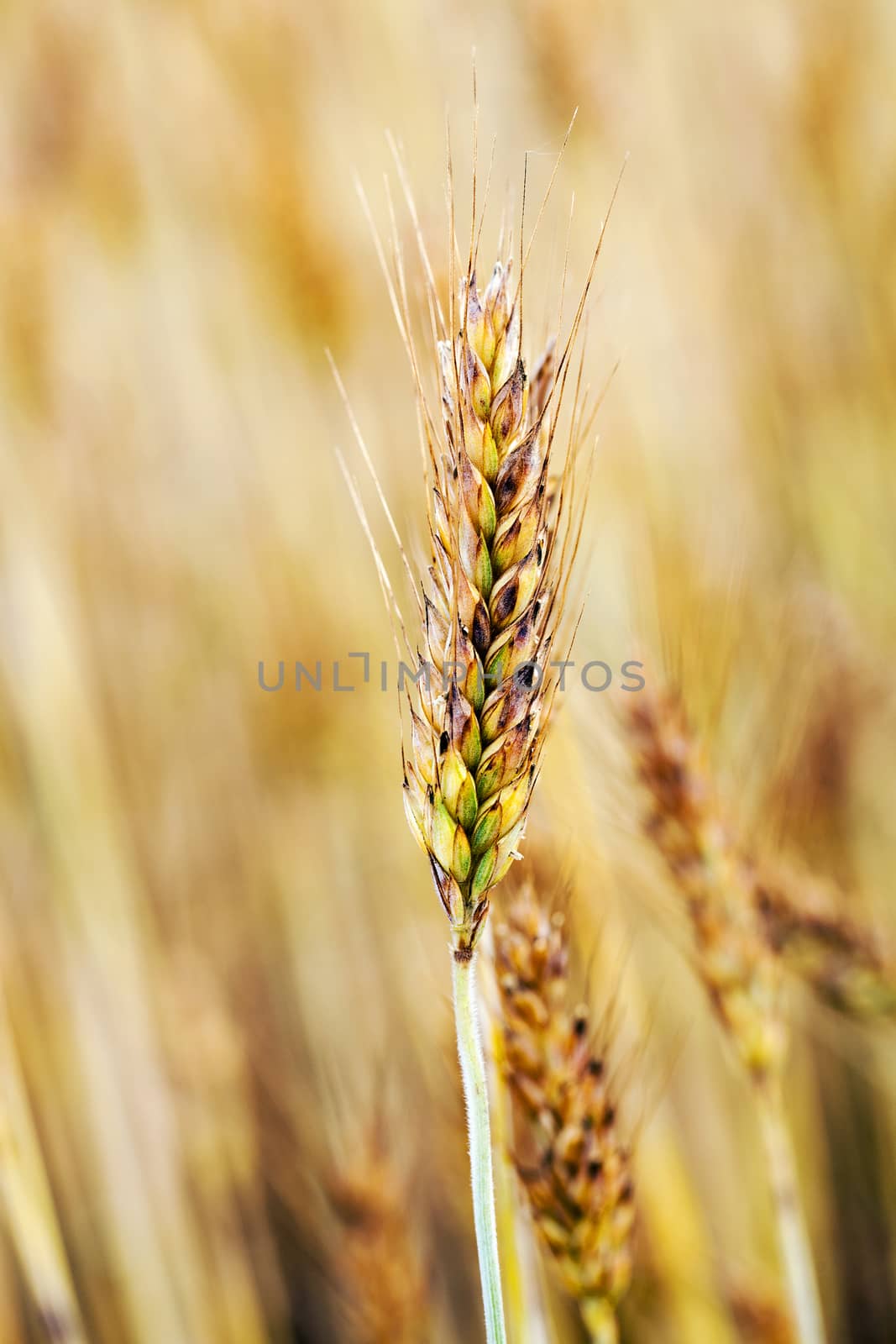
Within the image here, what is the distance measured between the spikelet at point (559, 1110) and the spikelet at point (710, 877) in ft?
0.42

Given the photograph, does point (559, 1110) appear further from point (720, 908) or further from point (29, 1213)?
point (29, 1213)

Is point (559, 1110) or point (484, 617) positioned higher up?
point (484, 617)

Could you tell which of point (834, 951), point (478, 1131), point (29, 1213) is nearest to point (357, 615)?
point (834, 951)

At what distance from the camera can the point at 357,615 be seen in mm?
1321

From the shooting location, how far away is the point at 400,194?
176 cm

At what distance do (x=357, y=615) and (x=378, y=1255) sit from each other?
0.80m

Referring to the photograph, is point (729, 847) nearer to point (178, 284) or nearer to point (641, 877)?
point (641, 877)

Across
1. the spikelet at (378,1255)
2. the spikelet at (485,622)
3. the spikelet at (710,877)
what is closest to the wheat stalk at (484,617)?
the spikelet at (485,622)

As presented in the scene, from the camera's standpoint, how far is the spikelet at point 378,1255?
71cm

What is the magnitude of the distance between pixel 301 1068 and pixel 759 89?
5.74ft

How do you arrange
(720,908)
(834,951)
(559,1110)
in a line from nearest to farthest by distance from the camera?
(559,1110)
(720,908)
(834,951)

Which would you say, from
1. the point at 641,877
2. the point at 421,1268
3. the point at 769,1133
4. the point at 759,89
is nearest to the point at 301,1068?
the point at 421,1268

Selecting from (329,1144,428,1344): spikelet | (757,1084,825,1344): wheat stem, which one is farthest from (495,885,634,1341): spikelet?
(329,1144,428,1344): spikelet

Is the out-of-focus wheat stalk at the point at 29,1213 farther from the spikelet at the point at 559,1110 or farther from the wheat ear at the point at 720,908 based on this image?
the wheat ear at the point at 720,908
